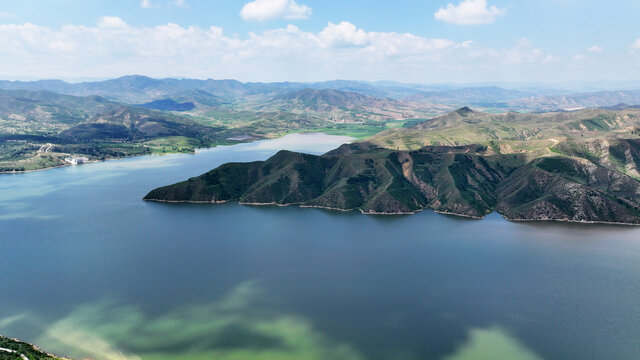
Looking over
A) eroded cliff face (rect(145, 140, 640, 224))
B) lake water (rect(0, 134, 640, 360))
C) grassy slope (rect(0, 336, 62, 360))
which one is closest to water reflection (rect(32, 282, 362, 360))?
lake water (rect(0, 134, 640, 360))

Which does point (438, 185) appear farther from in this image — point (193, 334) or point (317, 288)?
point (193, 334)

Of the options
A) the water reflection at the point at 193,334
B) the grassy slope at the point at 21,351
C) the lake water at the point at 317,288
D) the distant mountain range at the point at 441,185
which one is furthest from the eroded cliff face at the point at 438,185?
the grassy slope at the point at 21,351

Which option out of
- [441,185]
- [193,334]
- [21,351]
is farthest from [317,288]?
[441,185]

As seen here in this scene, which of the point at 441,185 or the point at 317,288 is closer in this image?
the point at 317,288

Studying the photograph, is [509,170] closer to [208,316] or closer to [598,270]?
[598,270]

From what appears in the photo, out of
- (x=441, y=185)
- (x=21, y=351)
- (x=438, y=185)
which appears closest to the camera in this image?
(x=21, y=351)

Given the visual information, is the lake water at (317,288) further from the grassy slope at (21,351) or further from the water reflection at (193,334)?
the grassy slope at (21,351)

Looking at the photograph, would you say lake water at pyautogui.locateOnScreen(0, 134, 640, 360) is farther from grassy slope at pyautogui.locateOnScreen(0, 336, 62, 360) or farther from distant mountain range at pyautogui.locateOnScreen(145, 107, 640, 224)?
distant mountain range at pyautogui.locateOnScreen(145, 107, 640, 224)
